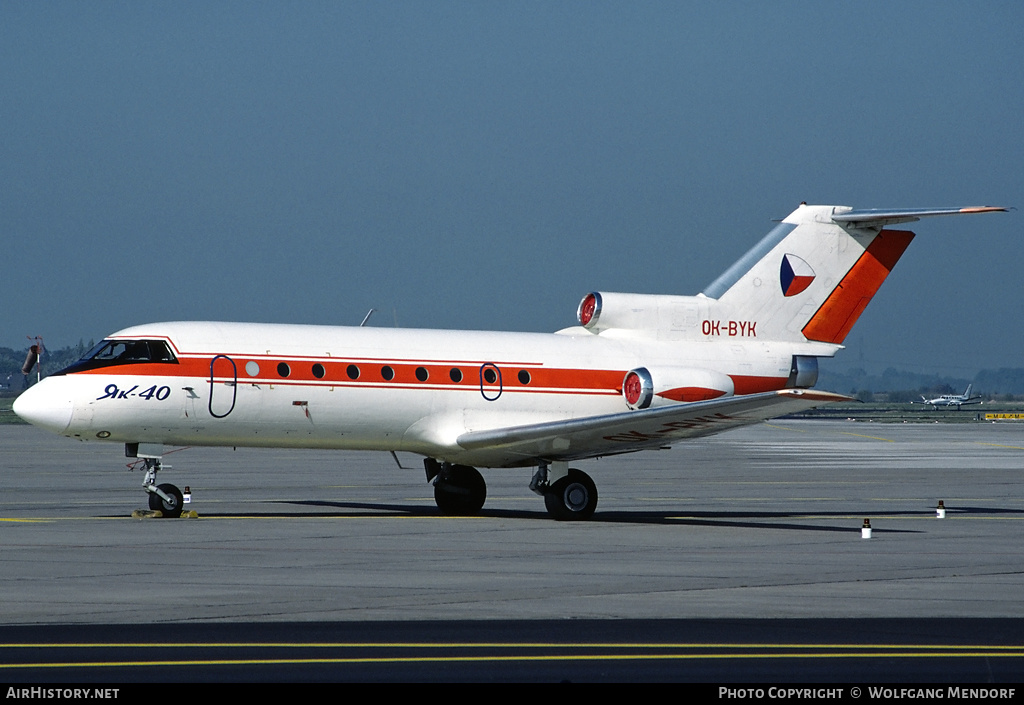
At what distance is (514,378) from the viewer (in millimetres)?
25859

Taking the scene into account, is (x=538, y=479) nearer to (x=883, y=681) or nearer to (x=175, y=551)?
(x=175, y=551)

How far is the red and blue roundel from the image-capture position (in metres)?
27.7

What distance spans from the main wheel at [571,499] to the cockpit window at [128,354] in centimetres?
704

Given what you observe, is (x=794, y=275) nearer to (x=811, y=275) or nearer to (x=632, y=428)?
(x=811, y=275)

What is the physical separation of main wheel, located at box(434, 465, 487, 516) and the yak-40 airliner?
0.03 metres

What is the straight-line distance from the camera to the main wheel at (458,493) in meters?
26.5

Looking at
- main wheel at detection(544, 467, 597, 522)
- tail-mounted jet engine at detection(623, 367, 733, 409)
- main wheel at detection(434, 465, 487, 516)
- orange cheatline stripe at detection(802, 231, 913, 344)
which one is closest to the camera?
main wheel at detection(544, 467, 597, 522)

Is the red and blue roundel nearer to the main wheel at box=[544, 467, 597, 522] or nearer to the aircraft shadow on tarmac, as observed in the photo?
the aircraft shadow on tarmac

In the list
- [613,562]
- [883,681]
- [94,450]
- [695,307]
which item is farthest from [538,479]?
[94,450]

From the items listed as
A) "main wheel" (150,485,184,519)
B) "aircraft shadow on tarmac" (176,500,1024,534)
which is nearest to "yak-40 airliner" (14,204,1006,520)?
"main wheel" (150,485,184,519)

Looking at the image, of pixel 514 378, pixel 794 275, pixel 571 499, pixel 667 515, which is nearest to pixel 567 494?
pixel 571 499

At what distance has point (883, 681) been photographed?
10.1 meters

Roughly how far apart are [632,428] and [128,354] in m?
8.73
